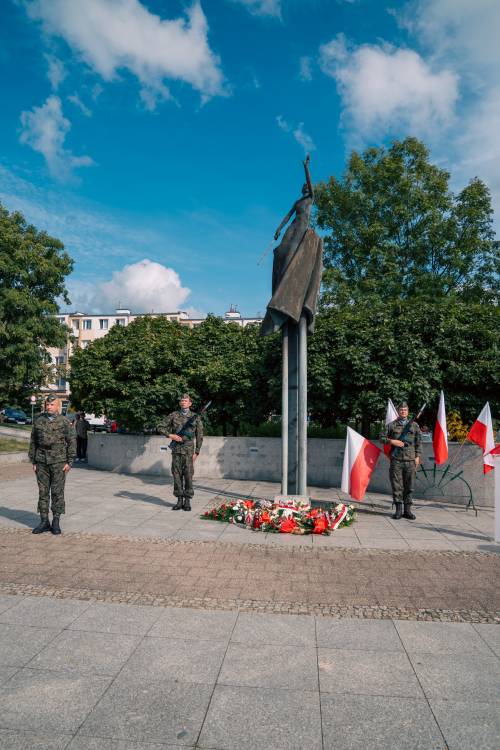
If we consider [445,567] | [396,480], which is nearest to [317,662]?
[445,567]

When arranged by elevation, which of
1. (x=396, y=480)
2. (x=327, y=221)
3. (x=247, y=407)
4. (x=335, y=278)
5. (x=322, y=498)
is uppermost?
(x=327, y=221)

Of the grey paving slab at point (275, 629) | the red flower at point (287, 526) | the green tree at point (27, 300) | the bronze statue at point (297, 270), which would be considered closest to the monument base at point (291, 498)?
the red flower at point (287, 526)

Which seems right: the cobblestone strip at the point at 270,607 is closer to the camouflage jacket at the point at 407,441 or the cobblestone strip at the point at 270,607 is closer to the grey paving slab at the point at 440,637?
the grey paving slab at the point at 440,637

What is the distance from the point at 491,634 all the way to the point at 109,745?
10.5 ft

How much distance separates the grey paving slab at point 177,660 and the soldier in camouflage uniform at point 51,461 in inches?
159

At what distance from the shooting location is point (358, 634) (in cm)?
430

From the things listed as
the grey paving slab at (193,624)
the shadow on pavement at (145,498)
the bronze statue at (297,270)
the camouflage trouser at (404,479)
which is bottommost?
the shadow on pavement at (145,498)

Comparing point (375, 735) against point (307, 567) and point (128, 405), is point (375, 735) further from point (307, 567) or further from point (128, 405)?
point (128, 405)

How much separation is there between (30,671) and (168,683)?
98 centimetres

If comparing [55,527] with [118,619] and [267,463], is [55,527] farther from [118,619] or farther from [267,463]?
[267,463]

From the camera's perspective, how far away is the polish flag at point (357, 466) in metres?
9.08

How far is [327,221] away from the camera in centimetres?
2503

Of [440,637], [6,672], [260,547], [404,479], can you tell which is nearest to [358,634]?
[440,637]

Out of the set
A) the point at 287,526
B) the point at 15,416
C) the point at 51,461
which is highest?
the point at 51,461
